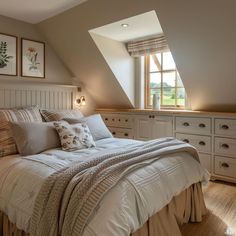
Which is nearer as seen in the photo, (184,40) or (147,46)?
(184,40)

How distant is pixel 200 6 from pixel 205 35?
1.10ft

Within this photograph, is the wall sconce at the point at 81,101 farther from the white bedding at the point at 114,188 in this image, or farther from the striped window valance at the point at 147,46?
the white bedding at the point at 114,188

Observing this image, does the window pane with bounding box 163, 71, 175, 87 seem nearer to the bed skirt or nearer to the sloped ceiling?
the sloped ceiling

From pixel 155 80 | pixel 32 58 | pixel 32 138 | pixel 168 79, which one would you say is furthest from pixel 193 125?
pixel 32 58

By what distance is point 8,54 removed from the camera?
303 cm

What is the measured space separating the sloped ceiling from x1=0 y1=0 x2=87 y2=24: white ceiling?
10 centimetres

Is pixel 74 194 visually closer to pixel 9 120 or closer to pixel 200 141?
pixel 9 120

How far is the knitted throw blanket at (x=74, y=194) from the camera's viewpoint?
119 centimetres

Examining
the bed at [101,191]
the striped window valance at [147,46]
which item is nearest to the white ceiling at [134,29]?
the striped window valance at [147,46]

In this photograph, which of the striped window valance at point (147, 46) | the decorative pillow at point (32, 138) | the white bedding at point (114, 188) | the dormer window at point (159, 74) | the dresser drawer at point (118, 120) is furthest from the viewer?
the dresser drawer at point (118, 120)

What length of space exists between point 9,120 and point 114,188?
1526mm

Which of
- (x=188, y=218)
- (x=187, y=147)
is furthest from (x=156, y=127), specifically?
(x=188, y=218)

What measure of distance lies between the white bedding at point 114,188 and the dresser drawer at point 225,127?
1015mm

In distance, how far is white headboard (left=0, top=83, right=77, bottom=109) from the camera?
2.92 meters
